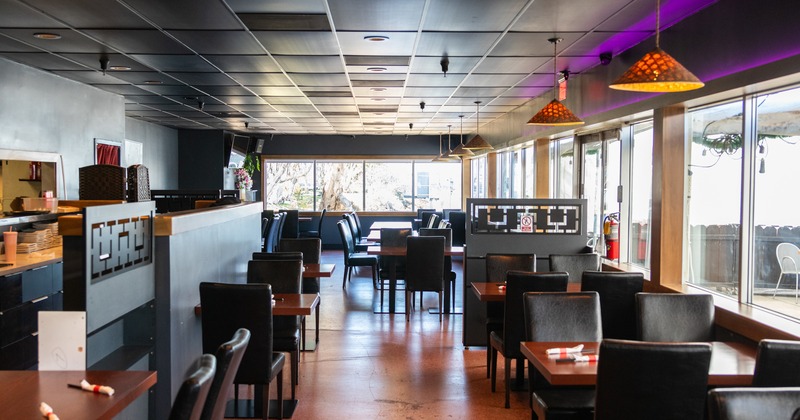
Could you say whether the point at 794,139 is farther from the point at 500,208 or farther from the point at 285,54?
the point at 285,54

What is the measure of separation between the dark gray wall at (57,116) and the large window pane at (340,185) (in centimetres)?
761

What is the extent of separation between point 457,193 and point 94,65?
11116mm

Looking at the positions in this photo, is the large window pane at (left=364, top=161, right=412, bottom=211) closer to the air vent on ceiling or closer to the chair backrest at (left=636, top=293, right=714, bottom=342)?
the air vent on ceiling

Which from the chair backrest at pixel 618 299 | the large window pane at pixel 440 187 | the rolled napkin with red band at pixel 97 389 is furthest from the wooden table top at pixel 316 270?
the large window pane at pixel 440 187

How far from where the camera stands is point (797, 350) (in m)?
2.46

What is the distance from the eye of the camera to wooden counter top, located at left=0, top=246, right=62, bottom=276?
15.7ft

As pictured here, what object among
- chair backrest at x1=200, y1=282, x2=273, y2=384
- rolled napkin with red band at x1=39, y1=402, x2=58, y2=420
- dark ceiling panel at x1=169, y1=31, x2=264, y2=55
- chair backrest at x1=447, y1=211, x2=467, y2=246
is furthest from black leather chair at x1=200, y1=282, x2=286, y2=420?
chair backrest at x1=447, y1=211, x2=467, y2=246

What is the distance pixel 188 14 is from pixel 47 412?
3.41 meters

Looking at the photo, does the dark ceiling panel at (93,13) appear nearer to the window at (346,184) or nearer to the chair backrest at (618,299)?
the chair backrest at (618,299)

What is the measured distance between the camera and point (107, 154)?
8.98 metres

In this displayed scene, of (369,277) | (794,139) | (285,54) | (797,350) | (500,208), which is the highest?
(285,54)

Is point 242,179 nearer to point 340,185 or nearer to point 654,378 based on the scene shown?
point 340,185

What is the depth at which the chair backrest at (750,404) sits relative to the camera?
2.00 meters

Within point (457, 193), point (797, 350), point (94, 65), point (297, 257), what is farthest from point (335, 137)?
point (797, 350)
